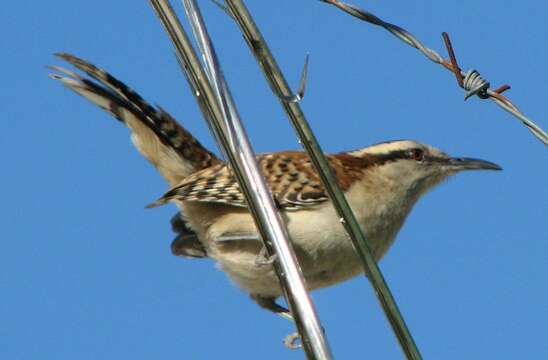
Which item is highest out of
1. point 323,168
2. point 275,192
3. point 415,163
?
point 415,163

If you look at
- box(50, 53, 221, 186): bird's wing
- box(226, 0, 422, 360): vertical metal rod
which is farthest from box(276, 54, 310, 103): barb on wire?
box(50, 53, 221, 186): bird's wing

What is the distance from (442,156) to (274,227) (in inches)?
156

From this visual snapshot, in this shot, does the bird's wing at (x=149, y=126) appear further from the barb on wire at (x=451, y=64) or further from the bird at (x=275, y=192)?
the barb on wire at (x=451, y=64)

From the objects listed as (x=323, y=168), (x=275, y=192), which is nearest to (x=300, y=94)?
(x=323, y=168)

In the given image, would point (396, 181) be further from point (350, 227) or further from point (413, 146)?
point (350, 227)

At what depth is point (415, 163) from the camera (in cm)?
623

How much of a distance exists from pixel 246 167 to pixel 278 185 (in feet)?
9.97

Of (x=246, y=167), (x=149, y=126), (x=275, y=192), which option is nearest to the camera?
(x=246, y=167)

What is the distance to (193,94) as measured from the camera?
287 cm

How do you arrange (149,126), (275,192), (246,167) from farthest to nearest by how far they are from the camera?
(149,126) < (275,192) < (246,167)

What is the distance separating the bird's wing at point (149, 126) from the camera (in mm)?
6062

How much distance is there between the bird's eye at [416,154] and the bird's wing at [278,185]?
0.50 m

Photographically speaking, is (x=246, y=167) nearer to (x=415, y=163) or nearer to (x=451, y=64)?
(x=451, y=64)

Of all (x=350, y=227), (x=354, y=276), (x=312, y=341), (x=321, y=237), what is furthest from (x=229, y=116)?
(x=354, y=276)
